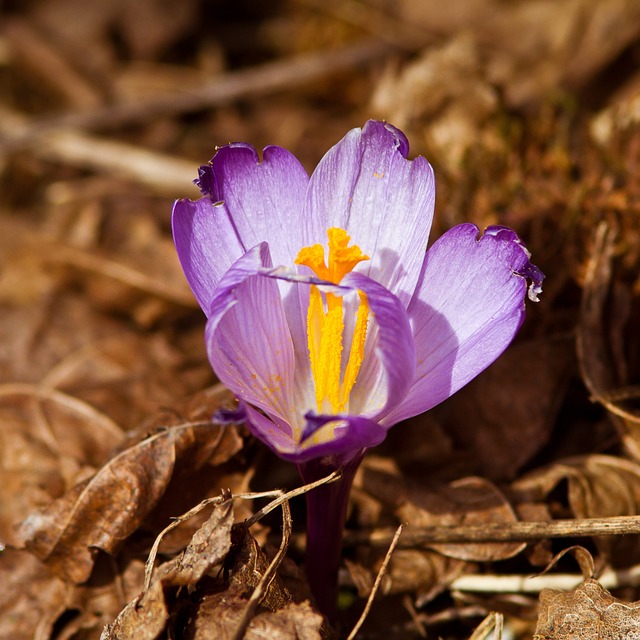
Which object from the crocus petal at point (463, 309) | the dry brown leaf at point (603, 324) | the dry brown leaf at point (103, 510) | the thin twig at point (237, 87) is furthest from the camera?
the thin twig at point (237, 87)

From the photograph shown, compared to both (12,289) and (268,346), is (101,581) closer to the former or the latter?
(268,346)

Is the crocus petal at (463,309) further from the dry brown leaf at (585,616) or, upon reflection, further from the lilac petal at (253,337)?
the dry brown leaf at (585,616)

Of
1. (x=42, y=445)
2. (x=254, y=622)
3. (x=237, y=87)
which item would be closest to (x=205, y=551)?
(x=254, y=622)

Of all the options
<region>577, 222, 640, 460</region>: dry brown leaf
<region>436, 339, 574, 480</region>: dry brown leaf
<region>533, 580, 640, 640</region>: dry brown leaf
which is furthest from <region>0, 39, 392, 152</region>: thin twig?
<region>533, 580, 640, 640</region>: dry brown leaf

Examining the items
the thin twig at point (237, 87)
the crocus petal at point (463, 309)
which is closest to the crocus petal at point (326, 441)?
the crocus petal at point (463, 309)

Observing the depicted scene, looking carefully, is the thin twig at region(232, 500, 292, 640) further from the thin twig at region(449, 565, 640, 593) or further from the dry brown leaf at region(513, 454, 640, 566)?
the dry brown leaf at region(513, 454, 640, 566)

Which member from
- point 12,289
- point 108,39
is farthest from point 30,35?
point 12,289

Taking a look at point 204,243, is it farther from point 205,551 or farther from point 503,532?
point 503,532
